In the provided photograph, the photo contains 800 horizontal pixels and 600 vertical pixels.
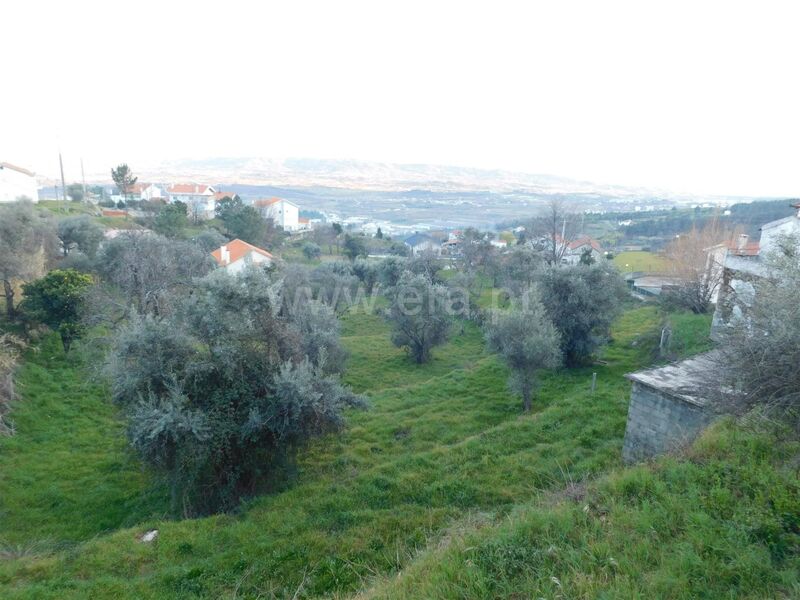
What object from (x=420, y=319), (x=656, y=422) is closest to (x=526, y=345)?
(x=656, y=422)

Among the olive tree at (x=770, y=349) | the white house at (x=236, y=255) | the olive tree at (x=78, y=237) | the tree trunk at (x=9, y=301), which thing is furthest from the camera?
the white house at (x=236, y=255)

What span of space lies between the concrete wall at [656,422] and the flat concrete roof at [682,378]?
105 millimetres

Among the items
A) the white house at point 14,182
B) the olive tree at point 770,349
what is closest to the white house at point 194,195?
the white house at point 14,182

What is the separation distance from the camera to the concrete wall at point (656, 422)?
8.02 meters

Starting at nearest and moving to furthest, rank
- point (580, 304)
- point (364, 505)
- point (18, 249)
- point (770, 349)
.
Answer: point (770, 349), point (364, 505), point (580, 304), point (18, 249)

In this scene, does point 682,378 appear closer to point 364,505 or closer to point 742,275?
point 364,505

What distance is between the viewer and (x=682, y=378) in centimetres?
893

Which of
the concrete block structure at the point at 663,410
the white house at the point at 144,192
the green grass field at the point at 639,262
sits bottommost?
the green grass field at the point at 639,262

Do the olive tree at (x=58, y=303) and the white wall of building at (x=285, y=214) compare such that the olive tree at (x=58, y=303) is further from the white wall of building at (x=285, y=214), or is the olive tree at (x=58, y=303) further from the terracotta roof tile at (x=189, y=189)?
the terracotta roof tile at (x=189, y=189)

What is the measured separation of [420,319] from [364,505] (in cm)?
1274

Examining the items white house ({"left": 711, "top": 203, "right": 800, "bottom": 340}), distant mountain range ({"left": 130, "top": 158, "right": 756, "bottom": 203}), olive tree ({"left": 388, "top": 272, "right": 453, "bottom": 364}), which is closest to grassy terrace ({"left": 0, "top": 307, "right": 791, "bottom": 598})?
white house ({"left": 711, "top": 203, "right": 800, "bottom": 340})

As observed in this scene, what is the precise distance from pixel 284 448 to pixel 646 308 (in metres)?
23.3

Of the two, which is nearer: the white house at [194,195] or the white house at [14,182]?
the white house at [14,182]

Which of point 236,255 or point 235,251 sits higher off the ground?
point 235,251
